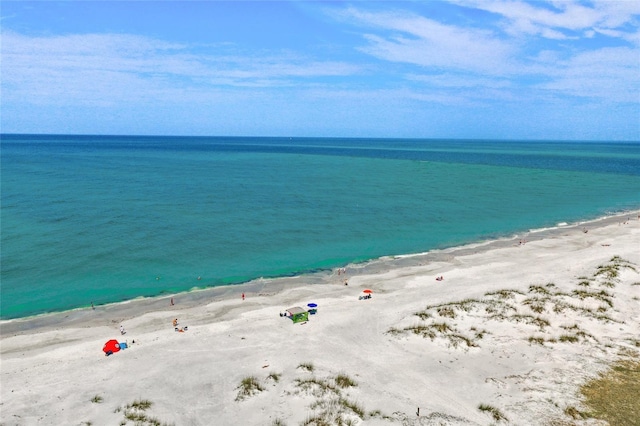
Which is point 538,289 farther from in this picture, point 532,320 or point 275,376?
point 275,376

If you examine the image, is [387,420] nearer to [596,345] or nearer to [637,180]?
[596,345]

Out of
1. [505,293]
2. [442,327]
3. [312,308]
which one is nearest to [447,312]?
[442,327]

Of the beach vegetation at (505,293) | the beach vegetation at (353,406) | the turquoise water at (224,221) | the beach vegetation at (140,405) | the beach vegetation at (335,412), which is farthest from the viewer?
the turquoise water at (224,221)

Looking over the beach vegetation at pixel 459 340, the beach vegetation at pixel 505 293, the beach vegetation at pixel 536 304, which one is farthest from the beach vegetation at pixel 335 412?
the beach vegetation at pixel 505 293

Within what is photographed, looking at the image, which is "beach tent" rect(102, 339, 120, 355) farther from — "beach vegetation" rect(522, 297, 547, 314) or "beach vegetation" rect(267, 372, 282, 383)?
"beach vegetation" rect(522, 297, 547, 314)

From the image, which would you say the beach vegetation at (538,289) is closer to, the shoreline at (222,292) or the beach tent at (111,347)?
the shoreline at (222,292)

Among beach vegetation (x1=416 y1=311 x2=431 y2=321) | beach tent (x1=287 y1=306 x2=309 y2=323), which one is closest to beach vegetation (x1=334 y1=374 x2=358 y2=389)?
beach tent (x1=287 y1=306 x2=309 y2=323)

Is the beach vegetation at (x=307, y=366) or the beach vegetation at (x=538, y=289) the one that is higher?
the beach vegetation at (x=538, y=289)
